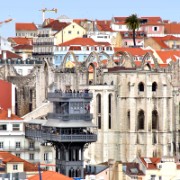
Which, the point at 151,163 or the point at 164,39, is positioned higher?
the point at 164,39

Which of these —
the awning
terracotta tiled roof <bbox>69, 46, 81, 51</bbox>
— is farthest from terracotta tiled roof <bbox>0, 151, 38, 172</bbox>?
terracotta tiled roof <bbox>69, 46, 81, 51</bbox>

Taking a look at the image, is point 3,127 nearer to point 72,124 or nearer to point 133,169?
point 133,169

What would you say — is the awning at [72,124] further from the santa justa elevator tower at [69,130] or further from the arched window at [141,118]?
the arched window at [141,118]

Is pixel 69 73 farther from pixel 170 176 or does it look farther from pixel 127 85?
pixel 170 176

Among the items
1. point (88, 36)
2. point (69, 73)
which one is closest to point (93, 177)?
point (69, 73)

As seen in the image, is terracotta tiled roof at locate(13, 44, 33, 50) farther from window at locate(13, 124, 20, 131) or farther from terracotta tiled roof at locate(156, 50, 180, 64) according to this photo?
window at locate(13, 124, 20, 131)

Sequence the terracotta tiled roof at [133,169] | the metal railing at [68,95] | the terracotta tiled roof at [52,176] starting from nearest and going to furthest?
the terracotta tiled roof at [52,176] → the metal railing at [68,95] → the terracotta tiled roof at [133,169]

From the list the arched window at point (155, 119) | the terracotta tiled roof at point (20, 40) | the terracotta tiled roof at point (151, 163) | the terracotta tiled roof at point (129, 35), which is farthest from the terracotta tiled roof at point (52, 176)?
the terracotta tiled roof at point (20, 40)

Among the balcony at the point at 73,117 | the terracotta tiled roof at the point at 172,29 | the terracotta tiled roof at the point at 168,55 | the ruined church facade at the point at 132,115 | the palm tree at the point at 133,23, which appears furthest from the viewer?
the terracotta tiled roof at the point at 172,29

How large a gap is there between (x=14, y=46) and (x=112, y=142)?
6908 cm

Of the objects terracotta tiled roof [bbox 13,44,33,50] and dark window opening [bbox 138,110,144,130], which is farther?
terracotta tiled roof [bbox 13,44,33,50]

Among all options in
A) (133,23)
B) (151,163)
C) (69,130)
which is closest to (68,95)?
(69,130)

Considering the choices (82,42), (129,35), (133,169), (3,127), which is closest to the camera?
(133,169)

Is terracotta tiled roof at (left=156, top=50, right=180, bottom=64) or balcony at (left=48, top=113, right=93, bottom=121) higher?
terracotta tiled roof at (left=156, top=50, right=180, bottom=64)
